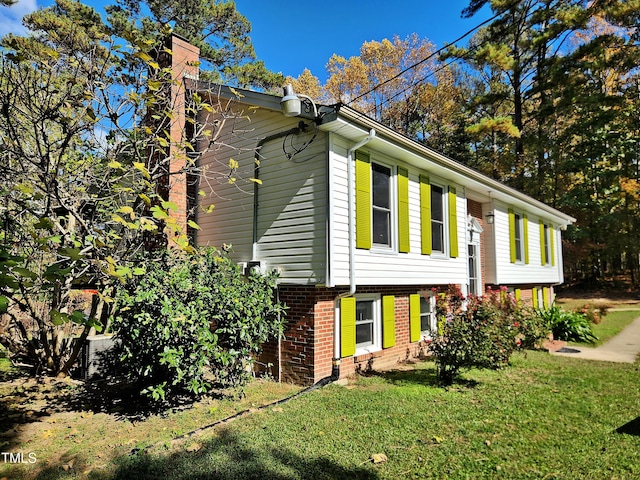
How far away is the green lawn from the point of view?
141 inches

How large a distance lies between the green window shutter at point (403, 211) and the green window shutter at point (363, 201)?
1059 millimetres

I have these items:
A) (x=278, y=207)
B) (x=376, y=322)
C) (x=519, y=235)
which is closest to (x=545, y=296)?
(x=519, y=235)

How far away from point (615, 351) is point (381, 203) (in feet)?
23.7

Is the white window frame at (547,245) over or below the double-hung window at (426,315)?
over

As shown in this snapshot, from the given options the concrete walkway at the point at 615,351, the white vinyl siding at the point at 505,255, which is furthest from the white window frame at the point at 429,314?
the white vinyl siding at the point at 505,255

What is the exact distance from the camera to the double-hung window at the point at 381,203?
7.59 meters

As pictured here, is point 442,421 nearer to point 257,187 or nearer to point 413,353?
point 413,353

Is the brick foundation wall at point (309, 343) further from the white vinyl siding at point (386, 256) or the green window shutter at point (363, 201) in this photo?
the green window shutter at point (363, 201)

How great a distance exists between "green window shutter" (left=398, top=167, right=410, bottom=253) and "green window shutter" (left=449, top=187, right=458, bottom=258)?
76.3 inches

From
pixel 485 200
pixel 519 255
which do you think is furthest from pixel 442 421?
pixel 519 255

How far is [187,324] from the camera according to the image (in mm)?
5074

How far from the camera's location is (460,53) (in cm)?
2108

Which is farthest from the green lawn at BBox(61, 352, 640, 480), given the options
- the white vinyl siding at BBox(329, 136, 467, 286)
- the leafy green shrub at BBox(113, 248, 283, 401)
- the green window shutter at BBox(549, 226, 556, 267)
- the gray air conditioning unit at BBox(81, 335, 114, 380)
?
the green window shutter at BBox(549, 226, 556, 267)

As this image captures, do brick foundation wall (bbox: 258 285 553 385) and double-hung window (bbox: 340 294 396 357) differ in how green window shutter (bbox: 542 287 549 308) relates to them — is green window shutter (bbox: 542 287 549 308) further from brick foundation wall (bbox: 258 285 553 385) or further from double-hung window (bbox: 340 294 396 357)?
brick foundation wall (bbox: 258 285 553 385)
